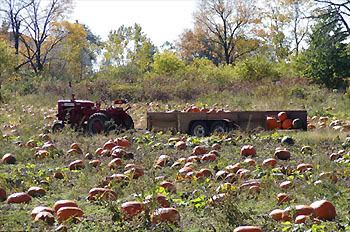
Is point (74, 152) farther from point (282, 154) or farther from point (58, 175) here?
point (282, 154)

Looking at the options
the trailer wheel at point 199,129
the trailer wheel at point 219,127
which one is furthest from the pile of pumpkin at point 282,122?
the trailer wheel at point 199,129

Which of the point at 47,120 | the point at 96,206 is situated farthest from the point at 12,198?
the point at 47,120

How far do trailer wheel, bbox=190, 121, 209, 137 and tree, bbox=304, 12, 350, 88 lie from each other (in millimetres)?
19572

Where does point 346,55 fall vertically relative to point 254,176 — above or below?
above

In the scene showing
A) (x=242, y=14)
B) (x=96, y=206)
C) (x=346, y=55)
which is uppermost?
(x=242, y=14)

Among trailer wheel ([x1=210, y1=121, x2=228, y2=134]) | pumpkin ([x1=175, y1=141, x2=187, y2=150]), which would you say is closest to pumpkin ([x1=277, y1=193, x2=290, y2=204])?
pumpkin ([x1=175, y1=141, x2=187, y2=150])

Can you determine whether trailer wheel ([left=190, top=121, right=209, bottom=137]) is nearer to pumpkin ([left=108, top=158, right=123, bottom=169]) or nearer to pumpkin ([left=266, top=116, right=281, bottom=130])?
pumpkin ([left=266, top=116, right=281, bottom=130])

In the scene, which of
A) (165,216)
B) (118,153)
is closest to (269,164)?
(118,153)

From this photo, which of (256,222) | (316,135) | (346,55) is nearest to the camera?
(256,222)

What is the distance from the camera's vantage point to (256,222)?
4980mm

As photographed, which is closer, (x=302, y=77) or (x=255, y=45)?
(x=302, y=77)

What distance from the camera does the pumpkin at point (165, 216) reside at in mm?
4762

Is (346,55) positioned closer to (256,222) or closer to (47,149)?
(47,149)

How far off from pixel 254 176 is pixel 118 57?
5843 centimetres
